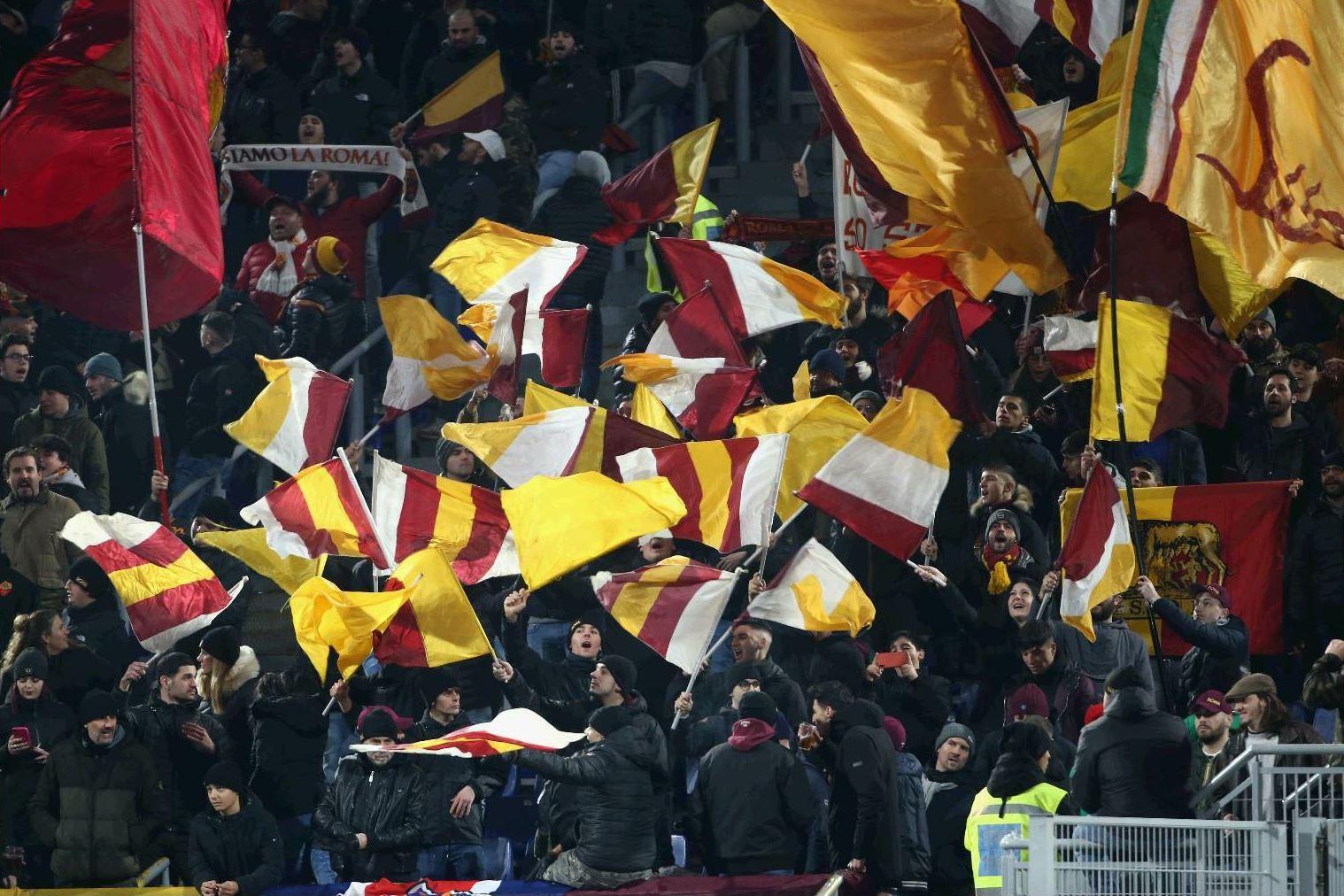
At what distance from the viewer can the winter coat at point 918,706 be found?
1434 cm

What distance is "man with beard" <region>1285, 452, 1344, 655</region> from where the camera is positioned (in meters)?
14.9

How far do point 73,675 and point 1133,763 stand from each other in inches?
247

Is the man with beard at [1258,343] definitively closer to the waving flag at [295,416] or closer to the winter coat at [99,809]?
the waving flag at [295,416]

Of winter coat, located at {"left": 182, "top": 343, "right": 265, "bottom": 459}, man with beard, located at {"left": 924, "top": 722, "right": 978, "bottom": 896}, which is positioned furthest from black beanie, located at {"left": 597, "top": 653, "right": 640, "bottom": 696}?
winter coat, located at {"left": 182, "top": 343, "right": 265, "bottom": 459}

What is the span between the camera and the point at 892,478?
595 inches

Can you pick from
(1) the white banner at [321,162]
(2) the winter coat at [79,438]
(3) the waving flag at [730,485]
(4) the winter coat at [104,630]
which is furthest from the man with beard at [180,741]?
(1) the white banner at [321,162]

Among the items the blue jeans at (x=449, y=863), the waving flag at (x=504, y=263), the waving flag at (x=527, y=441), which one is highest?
the waving flag at (x=504, y=263)

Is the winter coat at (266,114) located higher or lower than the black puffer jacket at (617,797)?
higher

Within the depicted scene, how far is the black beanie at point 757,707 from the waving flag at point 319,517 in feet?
9.58

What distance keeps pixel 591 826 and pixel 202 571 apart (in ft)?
10.7

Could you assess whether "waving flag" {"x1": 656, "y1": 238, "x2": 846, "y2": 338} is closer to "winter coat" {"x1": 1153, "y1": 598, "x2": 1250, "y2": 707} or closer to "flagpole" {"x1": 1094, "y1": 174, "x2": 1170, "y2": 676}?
"flagpole" {"x1": 1094, "y1": 174, "x2": 1170, "y2": 676}

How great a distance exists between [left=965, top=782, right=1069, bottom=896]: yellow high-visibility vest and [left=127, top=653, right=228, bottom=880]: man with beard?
4.37 metres

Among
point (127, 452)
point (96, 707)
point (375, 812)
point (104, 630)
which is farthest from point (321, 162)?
point (375, 812)

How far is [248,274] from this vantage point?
19875 millimetres
